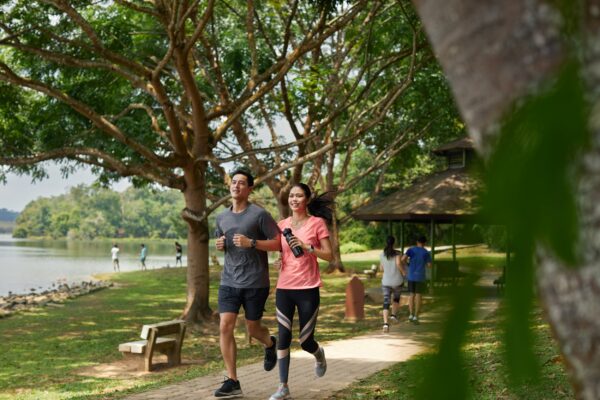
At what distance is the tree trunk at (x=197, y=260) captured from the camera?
14.7 meters

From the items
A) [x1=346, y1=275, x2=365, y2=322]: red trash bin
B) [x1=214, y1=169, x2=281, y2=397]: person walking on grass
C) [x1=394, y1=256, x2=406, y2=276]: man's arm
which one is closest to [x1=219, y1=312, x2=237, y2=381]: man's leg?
[x1=214, y1=169, x2=281, y2=397]: person walking on grass

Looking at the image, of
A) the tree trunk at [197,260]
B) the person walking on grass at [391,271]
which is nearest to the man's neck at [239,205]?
the person walking on grass at [391,271]

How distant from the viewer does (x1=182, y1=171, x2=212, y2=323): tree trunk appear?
48.1 ft

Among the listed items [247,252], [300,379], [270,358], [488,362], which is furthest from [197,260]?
[488,362]

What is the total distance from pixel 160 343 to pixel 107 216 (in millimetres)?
142212

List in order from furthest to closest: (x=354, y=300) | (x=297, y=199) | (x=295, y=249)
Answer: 1. (x=354, y=300)
2. (x=297, y=199)
3. (x=295, y=249)

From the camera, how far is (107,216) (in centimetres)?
14925

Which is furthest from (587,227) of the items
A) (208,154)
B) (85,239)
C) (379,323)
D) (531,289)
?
(85,239)

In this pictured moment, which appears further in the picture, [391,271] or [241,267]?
[391,271]

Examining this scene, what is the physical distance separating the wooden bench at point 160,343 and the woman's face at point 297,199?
4613 millimetres

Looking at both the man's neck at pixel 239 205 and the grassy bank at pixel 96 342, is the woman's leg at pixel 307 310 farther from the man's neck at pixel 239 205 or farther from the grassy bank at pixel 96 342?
the grassy bank at pixel 96 342

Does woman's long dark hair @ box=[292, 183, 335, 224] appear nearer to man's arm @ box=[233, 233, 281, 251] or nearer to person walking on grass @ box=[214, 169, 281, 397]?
person walking on grass @ box=[214, 169, 281, 397]

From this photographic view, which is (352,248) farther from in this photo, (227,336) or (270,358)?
(227,336)

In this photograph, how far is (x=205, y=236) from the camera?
14984mm
